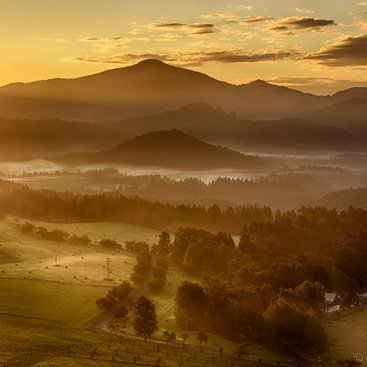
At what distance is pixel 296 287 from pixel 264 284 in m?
7.96

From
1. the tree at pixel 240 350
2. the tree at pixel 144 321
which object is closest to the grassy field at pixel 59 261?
the tree at pixel 144 321

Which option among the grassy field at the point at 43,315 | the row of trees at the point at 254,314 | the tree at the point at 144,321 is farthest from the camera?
the row of trees at the point at 254,314

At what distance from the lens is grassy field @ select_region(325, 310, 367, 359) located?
337 ft

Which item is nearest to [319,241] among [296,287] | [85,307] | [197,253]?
[197,253]

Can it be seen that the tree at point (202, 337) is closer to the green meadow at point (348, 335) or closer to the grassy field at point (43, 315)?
the grassy field at point (43, 315)

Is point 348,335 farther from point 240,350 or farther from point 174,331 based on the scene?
point 174,331

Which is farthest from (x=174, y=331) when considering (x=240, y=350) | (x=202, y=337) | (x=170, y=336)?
(x=240, y=350)

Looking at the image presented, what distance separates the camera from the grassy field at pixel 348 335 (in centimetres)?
10262

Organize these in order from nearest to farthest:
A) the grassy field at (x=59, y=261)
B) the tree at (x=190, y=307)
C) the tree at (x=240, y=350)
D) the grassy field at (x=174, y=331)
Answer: the tree at (x=240, y=350) → the grassy field at (x=174, y=331) → the tree at (x=190, y=307) → the grassy field at (x=59, y=261)

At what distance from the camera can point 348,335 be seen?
112 m

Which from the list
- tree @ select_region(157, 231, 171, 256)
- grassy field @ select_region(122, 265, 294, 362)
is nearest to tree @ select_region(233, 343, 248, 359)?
grassy field @ select_region(122, 265, 294, 362)

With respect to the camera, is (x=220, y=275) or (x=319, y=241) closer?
(x=220, y=275)

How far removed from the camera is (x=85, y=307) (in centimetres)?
11631

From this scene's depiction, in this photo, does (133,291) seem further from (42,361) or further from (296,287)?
(42,361)
